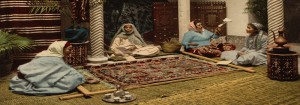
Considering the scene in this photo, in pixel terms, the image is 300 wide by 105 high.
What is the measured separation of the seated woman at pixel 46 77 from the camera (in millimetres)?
5156

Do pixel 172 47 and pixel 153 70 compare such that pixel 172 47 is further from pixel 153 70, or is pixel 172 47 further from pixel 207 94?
pixel 207 94

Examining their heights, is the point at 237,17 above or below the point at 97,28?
above

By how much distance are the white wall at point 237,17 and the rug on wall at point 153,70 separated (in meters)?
2.88

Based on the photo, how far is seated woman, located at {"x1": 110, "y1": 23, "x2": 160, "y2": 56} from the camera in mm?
8414

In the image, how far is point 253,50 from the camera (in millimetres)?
7184

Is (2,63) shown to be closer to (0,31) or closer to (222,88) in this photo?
(0,31)

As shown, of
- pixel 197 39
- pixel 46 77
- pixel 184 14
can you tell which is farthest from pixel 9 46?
pixel 184 14

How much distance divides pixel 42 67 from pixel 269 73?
339 cm

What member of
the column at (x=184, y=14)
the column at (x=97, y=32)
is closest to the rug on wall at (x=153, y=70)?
the column at (x=97, y=32)

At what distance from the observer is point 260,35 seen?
278 inches

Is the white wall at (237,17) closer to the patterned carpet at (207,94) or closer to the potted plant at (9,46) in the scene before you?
the patterned carpet at (207,94)

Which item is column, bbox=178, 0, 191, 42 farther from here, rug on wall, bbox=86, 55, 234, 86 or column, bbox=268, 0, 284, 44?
column, bbox=268, 0, 284, 44

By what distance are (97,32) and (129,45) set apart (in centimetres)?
136

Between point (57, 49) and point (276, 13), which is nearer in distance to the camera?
point (57, 49)
